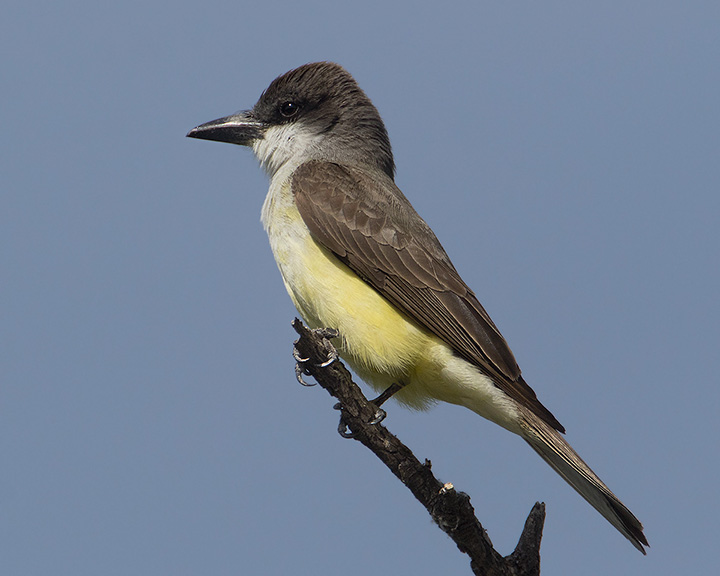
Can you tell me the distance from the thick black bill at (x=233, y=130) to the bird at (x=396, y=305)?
0.79m

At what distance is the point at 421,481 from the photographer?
5297 millimetres

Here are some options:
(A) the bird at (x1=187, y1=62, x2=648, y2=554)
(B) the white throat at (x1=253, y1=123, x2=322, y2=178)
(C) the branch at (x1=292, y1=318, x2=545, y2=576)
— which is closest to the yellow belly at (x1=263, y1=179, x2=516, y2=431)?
(A) the bird at (x1=187, y1=62, x2=648, y2=554)

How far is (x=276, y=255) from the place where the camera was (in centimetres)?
616

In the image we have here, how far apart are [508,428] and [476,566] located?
113 centimetres

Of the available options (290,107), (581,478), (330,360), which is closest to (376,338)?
(330,360)

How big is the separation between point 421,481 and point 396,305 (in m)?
1.29

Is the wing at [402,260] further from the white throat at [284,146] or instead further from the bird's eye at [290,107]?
the bird's eye at [290,107]

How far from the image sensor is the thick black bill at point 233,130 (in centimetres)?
774

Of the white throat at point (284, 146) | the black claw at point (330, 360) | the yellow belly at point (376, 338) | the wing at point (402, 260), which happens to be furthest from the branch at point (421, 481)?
the white throat at point (284, 146)

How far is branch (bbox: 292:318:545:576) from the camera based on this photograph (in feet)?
16.7

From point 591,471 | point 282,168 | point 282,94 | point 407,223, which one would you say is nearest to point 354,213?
point 407,223

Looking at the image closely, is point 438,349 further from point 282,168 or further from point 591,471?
point 282,168

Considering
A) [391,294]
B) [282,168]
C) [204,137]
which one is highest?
[204,137]

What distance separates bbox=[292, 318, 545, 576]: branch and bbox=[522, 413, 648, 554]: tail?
1.55 feet
